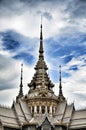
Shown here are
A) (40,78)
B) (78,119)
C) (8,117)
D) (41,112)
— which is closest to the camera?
(8,117)

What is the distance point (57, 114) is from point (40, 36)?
2719 centimetres

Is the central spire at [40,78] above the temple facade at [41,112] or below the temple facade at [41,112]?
above

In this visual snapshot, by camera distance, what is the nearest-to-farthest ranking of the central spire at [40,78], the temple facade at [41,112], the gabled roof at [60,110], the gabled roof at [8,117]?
the gabled roof at [8,117] → the temple facade at [41,112] → the gabled roof at [60,110] → the central spire at [40,78]

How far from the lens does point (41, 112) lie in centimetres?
9731

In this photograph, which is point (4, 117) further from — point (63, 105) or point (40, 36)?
point (40, 36)

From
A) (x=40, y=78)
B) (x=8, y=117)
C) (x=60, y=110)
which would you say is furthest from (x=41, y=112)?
(x=40, y=78)

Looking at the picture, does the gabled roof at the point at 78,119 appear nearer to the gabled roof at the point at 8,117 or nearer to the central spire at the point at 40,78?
the central spire at the point at 40,78

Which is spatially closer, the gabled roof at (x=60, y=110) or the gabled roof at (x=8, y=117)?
the gabled roof at (x=8, y=117)

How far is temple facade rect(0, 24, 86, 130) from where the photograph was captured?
297ft

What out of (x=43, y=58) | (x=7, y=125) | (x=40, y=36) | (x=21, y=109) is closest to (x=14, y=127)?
(x=7, y=125)

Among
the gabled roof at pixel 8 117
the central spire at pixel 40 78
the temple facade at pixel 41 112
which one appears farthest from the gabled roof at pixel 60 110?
the gabled roof at pixel 8 117

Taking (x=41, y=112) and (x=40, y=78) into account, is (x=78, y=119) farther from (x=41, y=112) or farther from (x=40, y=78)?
(x=40, y=78)

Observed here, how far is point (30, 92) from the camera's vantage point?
10381 cm

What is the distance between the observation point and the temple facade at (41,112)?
3563 inches
